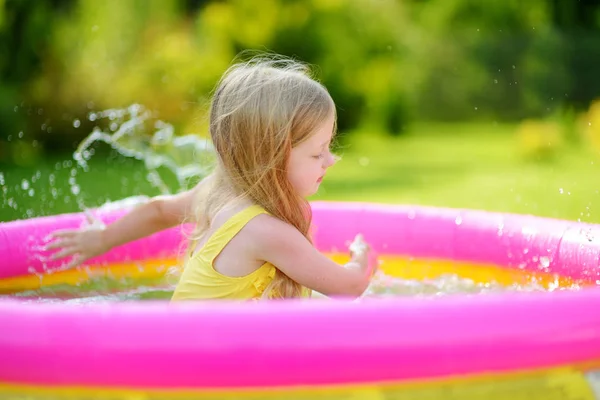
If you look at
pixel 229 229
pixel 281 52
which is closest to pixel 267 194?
pixel 229 229

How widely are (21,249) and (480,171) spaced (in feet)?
25.6

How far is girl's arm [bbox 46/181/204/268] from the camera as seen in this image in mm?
3303

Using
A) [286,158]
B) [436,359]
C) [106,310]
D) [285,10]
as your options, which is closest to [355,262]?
[286,158]

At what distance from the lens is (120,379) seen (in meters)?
1.91

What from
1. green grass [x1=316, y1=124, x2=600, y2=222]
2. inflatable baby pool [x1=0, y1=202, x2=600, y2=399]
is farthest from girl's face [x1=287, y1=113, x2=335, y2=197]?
green grass [x1=316, y1=124, x2=600, y2=222]

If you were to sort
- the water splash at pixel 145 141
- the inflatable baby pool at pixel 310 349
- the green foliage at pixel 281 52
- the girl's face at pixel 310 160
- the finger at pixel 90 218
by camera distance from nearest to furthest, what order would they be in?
the inflatable baby pool at pixel 310 349 → the girl's face at pixel 310 160 → the finger at pixel 90 218 → the water splash at pixel 145 141 → the green foliage at pixel 281 52

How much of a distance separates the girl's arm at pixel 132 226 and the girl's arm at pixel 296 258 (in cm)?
90

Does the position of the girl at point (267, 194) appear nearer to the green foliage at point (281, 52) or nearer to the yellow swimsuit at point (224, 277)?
the yellow swimsuit at point (224, 277)

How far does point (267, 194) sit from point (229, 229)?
0.14m

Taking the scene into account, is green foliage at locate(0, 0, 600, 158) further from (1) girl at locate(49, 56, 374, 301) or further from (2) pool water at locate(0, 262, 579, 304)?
(1) girl at locate(49, 56, 374, 301)

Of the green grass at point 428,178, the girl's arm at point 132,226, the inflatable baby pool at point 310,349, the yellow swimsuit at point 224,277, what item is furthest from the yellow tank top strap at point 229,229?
the green grass at point 428,178

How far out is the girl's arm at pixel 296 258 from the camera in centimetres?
242

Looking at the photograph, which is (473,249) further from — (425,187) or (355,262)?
(425,187)

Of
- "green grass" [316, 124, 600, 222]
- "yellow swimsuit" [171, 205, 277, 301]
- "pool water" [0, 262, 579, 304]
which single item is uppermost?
"yellow swimsuit" [171, 205, 277, 301]
